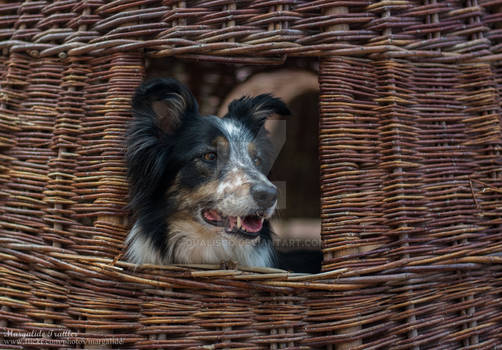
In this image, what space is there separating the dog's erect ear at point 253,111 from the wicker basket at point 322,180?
461mm

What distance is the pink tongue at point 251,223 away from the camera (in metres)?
1.93

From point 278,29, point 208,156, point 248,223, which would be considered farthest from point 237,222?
point 278,29

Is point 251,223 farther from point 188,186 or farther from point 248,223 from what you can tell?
point 188,186

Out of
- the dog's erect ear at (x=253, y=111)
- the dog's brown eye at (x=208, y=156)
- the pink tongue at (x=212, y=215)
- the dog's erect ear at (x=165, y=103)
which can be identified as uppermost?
the dog's erect ear at (x=253, y=111)

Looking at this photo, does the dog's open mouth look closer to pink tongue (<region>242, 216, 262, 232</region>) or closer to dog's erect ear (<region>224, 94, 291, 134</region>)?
pink tongue (<region>242, 216, 262, 232</region>)

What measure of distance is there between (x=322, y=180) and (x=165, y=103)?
905 millimetres

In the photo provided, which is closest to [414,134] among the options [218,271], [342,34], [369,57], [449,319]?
[369,57]

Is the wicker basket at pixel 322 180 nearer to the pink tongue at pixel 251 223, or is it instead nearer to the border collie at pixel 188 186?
the border collie at pixel 188 186

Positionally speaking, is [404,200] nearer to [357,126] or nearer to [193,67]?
[357,126]

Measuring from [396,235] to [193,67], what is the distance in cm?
215

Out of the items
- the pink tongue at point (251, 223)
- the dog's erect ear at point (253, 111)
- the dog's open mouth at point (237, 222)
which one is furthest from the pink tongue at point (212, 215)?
the dog's erect ear at point (253, 111)

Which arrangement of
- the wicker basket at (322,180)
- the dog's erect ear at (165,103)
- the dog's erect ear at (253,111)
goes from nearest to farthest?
the wicker basket at (322,180) → the dog's erect ear at (165,103) → the dog's erect ear at (253,111)

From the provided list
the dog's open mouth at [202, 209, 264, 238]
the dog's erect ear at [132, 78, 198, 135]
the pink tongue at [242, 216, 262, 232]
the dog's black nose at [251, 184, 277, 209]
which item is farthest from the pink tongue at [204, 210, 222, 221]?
the dog's erect ear at [132, 78, 198, 135]

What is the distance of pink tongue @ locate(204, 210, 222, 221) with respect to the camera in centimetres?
197
